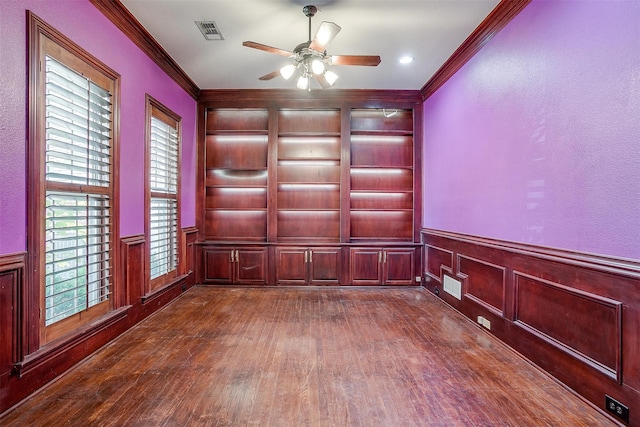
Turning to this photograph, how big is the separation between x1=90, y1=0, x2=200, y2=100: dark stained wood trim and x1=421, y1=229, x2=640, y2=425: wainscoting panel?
4385 mm

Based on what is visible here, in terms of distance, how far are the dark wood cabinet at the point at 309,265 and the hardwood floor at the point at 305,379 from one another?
1.45m

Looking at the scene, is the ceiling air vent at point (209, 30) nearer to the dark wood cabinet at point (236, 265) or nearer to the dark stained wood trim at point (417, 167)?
the dark wood cabinet at point (236, 265)

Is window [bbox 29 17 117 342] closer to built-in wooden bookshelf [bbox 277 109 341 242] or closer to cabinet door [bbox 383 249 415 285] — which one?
built-in wooden bookshelf [bbox 277 109 341 242]

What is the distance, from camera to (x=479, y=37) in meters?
3.40

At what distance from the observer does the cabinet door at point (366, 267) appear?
17.0 ft

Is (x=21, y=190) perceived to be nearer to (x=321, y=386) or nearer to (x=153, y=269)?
(x=153, y=269)

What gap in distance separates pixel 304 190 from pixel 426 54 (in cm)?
276

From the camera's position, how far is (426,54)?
13.0ft

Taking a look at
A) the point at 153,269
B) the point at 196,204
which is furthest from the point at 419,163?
the point at 153,269

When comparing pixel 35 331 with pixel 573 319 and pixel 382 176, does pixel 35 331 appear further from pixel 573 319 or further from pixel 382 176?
pixel 382 176

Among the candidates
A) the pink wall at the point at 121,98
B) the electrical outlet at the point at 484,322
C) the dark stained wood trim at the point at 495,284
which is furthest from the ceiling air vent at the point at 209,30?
the electrical outlet at the point at 484,322

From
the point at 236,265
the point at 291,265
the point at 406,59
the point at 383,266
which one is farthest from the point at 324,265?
the point at 406,59

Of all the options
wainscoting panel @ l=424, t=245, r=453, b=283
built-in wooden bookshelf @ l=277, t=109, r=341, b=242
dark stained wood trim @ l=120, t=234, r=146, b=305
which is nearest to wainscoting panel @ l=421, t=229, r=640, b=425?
wainscoting panel @ l=424, t=245, r=453, b=283

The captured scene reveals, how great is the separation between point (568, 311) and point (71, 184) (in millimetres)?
4012
